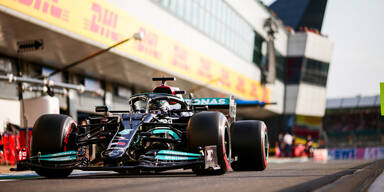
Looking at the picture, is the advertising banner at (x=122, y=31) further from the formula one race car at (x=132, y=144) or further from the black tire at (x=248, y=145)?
the black tire at (x=248, y=145)

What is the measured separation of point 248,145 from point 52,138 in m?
4.14

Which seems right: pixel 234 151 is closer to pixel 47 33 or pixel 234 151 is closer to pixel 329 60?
pixel 47 33

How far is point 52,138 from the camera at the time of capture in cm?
860

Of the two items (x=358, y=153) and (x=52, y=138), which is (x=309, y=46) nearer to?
(x=358, y=153)

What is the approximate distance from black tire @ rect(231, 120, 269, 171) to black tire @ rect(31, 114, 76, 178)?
3.55 m

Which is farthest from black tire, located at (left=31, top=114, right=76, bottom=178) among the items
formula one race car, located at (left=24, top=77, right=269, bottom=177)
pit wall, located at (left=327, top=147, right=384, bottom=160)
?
pit wall, located at (left=327, top=147, right=384, bottom=160)

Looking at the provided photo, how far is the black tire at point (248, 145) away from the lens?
10.7 m

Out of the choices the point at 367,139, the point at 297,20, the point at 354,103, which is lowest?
the point at 367,139

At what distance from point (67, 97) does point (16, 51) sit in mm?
5289

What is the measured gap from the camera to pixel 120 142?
8.05 m

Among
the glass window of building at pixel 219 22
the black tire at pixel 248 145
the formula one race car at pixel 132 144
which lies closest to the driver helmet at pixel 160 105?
the formula one race car at pixel 132 144

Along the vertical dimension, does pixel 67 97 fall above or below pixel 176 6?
below

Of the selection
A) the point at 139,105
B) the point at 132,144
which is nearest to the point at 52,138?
the point at 132,144

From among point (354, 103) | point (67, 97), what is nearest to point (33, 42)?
point (67, 97)
